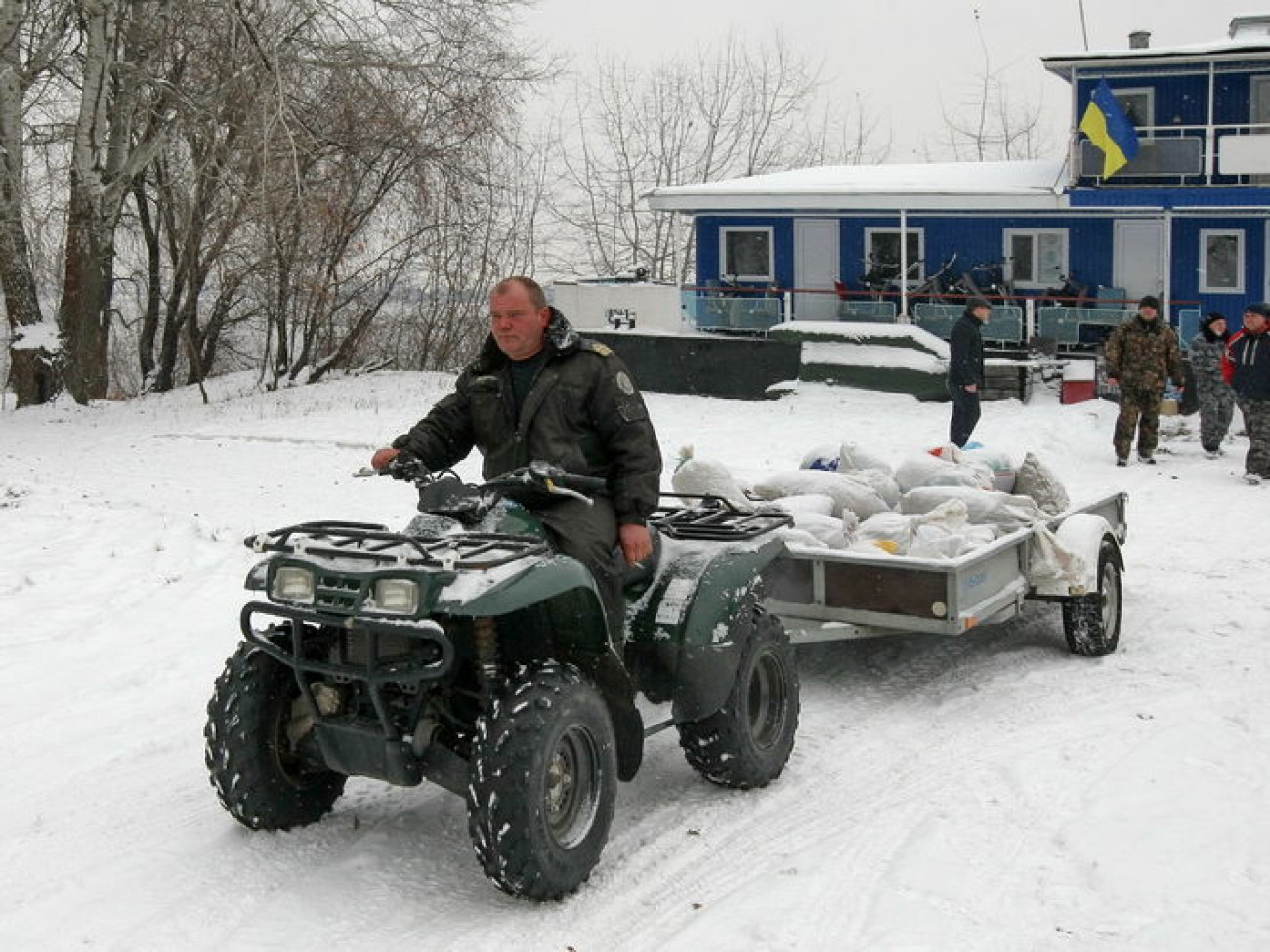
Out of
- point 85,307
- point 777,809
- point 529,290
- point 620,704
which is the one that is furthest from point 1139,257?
point 620,704

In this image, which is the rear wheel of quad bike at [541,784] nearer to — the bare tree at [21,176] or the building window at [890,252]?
the bare tree at [21,176]

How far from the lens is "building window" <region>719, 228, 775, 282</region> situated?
97.9ft

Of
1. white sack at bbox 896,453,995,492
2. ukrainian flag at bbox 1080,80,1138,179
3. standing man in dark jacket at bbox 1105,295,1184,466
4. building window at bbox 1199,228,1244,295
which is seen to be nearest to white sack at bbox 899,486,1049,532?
white sack at bbox 896,453,995,492

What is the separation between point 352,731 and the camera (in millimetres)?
4980

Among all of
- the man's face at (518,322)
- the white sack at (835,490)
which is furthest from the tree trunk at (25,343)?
the man's face at (518,322)

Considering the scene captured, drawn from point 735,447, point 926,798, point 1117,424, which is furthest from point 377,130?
point 926,798

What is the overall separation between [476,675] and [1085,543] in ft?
14.0

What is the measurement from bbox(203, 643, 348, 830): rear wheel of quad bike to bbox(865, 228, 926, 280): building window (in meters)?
23.6

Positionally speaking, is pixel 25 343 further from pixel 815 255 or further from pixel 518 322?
pixel 518 322

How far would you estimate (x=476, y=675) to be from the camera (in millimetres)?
5203

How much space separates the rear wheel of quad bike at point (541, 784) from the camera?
188 inches

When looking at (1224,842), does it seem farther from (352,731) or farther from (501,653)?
(352,731)

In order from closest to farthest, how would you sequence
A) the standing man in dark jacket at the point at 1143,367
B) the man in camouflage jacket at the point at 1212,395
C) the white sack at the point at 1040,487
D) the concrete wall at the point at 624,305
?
the white sack at the point at 1040,487 → the standing man in dark jacket at the point at 1143,367 → the man in camouflage jacket at the point at 1212,395 → the concrete wall at the point at 624,305

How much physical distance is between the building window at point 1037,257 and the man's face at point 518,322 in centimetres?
2265
